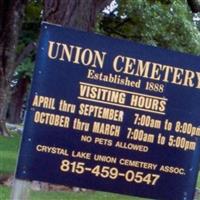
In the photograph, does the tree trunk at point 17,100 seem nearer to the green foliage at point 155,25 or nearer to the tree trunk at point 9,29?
the green foliage at point 155,25

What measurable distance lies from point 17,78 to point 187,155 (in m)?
44.5

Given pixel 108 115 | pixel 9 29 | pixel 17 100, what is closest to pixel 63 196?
pixel 108 115

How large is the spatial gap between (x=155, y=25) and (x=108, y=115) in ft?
82.0

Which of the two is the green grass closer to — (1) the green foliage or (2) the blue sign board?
(2) the blue sign board

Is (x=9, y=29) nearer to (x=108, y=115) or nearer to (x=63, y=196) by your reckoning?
(x=63, y=196)

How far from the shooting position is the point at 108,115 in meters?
6.59

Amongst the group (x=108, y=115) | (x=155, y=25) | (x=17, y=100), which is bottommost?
(x=108, y=115)

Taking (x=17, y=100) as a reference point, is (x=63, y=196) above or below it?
below

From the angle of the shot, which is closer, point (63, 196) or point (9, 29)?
point (63, 196)

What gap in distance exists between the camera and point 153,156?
21.9 ft

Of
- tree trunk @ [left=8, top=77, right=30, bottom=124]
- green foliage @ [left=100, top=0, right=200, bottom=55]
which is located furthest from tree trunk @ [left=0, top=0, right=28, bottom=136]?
tree trunk @ [left=8, top=77, right=30, bottom=124]

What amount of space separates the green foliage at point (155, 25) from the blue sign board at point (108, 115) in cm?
2289

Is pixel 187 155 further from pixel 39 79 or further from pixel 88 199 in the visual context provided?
pixel 88 199

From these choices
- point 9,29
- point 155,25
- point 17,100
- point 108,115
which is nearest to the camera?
point 108,115
